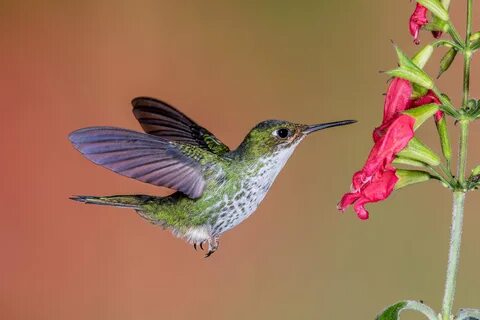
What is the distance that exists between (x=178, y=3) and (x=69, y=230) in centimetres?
106

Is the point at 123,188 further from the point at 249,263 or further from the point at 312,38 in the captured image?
the point at 312,38

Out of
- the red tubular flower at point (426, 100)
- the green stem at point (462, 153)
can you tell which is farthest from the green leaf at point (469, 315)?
the red tubular flower at point (426, 100)

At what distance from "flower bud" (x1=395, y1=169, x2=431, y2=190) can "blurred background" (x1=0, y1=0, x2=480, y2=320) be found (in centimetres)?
149

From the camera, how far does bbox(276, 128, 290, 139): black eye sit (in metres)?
1.37

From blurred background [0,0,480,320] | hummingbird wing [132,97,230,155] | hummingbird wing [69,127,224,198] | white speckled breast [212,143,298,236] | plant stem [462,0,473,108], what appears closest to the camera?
plant stem [462,0,473,108]

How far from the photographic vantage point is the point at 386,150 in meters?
0.95

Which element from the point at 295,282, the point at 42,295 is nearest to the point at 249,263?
the point at 295,282

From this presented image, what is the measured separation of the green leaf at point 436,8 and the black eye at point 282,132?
0.46 meters

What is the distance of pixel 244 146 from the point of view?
1.44 m

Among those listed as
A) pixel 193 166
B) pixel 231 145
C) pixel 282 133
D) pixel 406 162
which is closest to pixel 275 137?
pixel 282 133

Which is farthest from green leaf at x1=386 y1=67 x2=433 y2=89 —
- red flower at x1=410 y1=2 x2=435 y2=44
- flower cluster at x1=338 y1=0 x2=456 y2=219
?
red flower at x1=410 y1=2 x2=435 y2=44

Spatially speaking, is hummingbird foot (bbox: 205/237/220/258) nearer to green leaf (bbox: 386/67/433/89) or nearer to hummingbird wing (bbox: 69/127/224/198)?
hummingbird wing (bbox: 69/127/224/198)

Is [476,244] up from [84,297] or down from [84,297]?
up

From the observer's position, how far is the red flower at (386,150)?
0.95 meters
